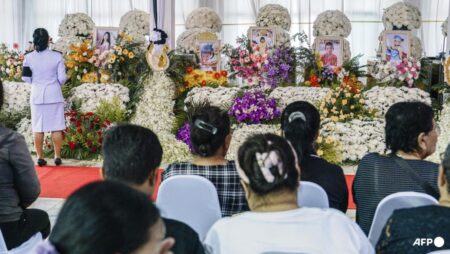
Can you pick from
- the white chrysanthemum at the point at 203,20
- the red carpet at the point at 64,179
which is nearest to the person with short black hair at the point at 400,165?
the red carpet at the point at 64,179

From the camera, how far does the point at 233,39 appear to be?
562 inches

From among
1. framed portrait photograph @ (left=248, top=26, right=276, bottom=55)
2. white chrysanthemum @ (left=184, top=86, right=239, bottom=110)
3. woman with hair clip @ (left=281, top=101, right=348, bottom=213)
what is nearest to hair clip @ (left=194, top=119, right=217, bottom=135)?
woman with hair clip @ (left=281, top=101, right=348, bottom=213)

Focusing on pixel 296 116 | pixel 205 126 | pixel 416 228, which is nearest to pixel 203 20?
pixel 296 116

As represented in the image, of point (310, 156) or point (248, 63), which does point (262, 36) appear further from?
point (310, 156)

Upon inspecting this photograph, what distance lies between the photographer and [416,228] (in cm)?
183

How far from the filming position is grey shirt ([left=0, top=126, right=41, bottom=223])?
104 inches

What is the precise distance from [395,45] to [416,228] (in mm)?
6166

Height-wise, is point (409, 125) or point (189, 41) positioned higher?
point (189, 41)

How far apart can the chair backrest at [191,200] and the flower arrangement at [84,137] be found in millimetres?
4420

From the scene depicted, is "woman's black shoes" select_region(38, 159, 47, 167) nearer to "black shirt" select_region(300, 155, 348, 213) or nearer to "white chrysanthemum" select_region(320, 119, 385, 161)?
"white chrysanthemum" select_region(320, 119, 385, 161)

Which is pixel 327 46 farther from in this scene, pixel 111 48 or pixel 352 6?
pixel 352 6

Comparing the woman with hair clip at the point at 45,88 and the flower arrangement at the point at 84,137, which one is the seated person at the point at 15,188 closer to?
the woman with hair clip at the point at 45,88

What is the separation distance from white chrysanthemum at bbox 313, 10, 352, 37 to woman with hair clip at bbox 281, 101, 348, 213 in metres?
5.03

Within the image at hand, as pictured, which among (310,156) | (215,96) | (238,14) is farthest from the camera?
(238,14)
